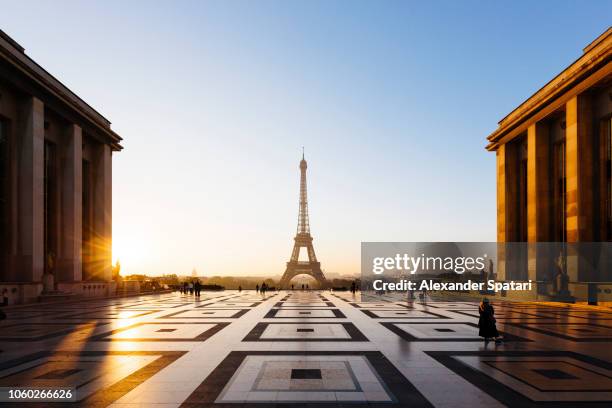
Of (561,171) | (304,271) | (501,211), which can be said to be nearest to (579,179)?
(561,171)

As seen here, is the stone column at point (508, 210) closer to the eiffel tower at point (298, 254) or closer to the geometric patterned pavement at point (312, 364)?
the geometric patterned pavement at point (312, 364)

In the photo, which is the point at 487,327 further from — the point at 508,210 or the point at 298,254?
the point at 298,254

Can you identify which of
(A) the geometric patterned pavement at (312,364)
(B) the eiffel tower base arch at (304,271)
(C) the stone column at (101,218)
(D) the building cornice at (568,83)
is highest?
(D) the building cornice at (568,83)

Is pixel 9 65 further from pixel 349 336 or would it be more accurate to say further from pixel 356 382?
pixel 356 382

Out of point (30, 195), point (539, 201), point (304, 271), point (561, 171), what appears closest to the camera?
point (30, 195)

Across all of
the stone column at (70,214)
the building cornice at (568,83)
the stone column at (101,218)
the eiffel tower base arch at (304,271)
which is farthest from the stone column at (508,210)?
the eiffel tower base arch at (304,271)
